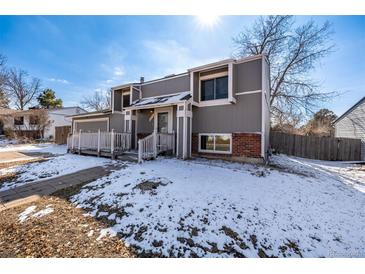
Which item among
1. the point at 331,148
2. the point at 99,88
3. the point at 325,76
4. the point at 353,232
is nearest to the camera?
the point at 353,232

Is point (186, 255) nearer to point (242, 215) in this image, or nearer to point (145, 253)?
point (145, 253)

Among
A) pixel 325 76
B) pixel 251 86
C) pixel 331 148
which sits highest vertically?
pixel 325 76

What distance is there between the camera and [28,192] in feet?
16.0

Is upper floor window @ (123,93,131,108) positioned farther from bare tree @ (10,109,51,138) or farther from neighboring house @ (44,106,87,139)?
neighboring house @ (44,106,87,139)

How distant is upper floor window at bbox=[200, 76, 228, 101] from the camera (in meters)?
8.77

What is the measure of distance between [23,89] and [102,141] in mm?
36838

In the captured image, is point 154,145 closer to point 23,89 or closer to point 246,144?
point 246,144

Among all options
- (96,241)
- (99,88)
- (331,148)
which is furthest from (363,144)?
(99,88)

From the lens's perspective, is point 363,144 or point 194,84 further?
point 363,144

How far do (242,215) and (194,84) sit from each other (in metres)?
7.39

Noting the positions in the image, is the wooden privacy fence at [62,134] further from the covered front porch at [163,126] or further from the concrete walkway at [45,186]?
the concrete walkway at [45,186]

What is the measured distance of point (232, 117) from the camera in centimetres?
849

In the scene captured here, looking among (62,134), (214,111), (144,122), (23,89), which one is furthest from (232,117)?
(23,89)

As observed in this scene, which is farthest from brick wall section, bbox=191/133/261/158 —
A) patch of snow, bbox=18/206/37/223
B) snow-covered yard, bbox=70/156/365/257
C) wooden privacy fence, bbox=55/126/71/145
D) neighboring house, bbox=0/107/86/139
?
neighboring house, bbox=0/107/86/139
